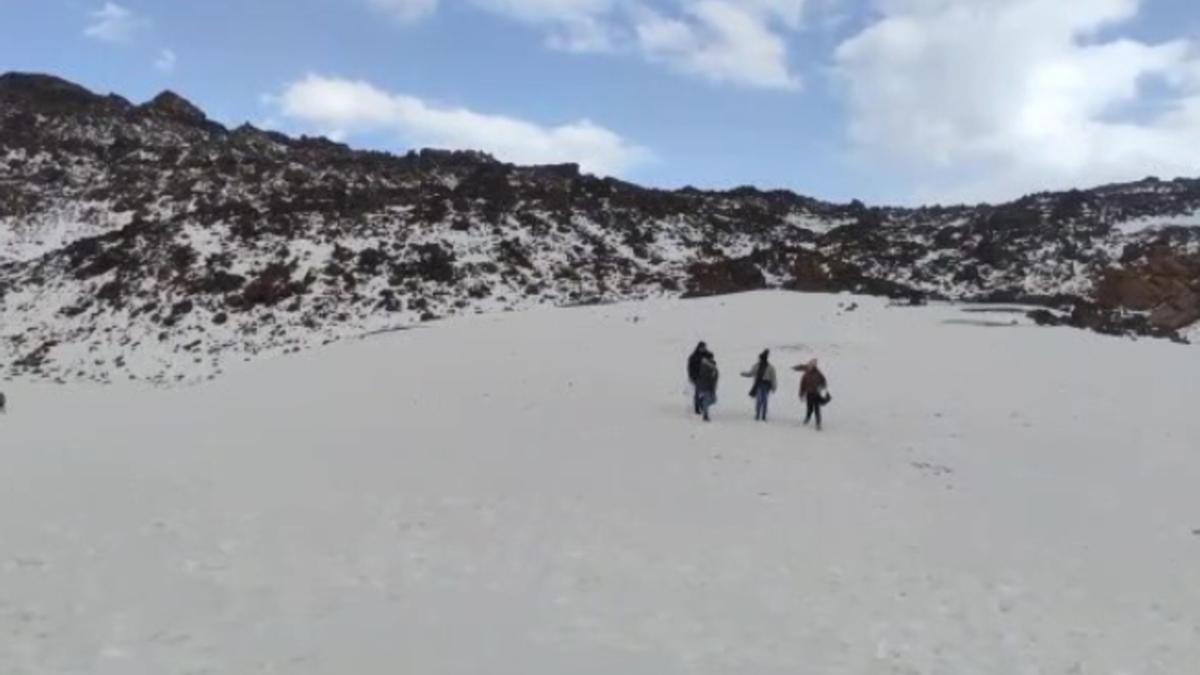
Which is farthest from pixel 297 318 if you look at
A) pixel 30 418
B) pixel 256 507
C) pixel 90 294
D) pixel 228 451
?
pixel 256 507

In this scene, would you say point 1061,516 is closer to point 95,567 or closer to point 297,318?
point 95,567

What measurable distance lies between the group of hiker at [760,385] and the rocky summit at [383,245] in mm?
16521

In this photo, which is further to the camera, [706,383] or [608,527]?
[706,383]

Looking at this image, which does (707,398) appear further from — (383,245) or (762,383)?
(383,245)

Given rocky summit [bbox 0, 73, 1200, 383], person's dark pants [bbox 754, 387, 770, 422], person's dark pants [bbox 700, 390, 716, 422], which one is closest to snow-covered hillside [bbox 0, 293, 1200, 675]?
person's dark pants [bbox 754, 387, 770, 422]

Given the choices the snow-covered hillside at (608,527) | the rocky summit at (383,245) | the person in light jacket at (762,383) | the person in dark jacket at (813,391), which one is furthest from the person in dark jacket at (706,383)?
the rocky summit at (383,245)

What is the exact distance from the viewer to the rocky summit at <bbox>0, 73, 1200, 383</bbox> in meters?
36.5

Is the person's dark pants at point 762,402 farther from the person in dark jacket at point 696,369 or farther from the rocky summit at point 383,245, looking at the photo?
the rocky summit at point 383,245

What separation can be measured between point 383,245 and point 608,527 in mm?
33744

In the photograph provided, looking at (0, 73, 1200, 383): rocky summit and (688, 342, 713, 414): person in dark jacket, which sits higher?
(0, 73, 1200, 383): rocky summit

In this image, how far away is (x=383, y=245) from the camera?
145 ft

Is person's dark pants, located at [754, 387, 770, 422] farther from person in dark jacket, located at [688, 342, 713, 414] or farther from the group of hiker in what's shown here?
Result: person in dark jacket, located at [688, 342, 713, 414]

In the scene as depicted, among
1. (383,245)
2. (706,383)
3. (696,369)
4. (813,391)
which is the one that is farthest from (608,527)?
(383,245)

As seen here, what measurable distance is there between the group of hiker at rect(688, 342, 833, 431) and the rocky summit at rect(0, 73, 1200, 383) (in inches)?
650
